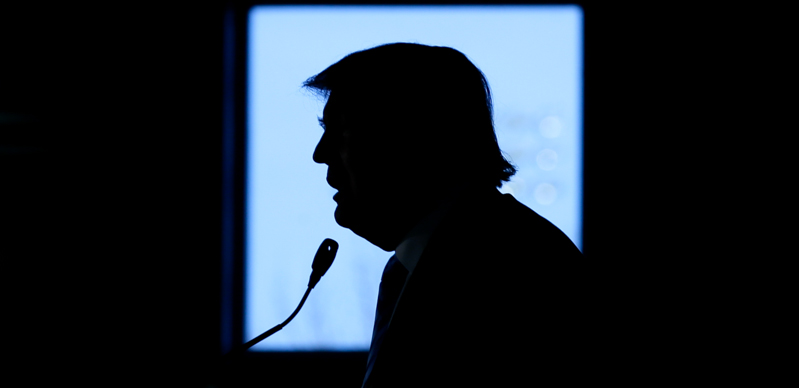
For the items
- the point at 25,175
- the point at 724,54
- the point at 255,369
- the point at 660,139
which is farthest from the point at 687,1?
the point at 25,175

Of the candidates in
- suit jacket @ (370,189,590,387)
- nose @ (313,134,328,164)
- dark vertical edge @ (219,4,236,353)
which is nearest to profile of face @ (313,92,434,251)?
nose @ (313,134,328,164)

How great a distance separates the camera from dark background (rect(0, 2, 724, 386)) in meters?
1.83

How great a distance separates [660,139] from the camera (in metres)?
1.87

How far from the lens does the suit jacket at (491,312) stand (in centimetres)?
64

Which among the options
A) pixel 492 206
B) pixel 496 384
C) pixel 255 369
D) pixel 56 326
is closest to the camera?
pixel 496 384

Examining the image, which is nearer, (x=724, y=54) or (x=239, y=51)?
(x=724, y=54)

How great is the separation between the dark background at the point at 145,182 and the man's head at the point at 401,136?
1.07m

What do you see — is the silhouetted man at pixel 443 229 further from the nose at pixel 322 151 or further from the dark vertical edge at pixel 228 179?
the dark vertical edge at pixel 228 179

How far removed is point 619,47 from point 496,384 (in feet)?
5.34

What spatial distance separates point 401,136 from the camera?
92 centimetres

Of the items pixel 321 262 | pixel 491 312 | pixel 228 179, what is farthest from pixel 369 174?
pixel 228 179

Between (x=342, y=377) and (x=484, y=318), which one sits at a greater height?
(x=484, y=318)

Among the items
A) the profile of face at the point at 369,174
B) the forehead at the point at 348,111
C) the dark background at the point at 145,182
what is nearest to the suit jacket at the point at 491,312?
the profile of face at the point at 369,174

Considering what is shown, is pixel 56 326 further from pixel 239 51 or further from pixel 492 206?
pixel 492 206
